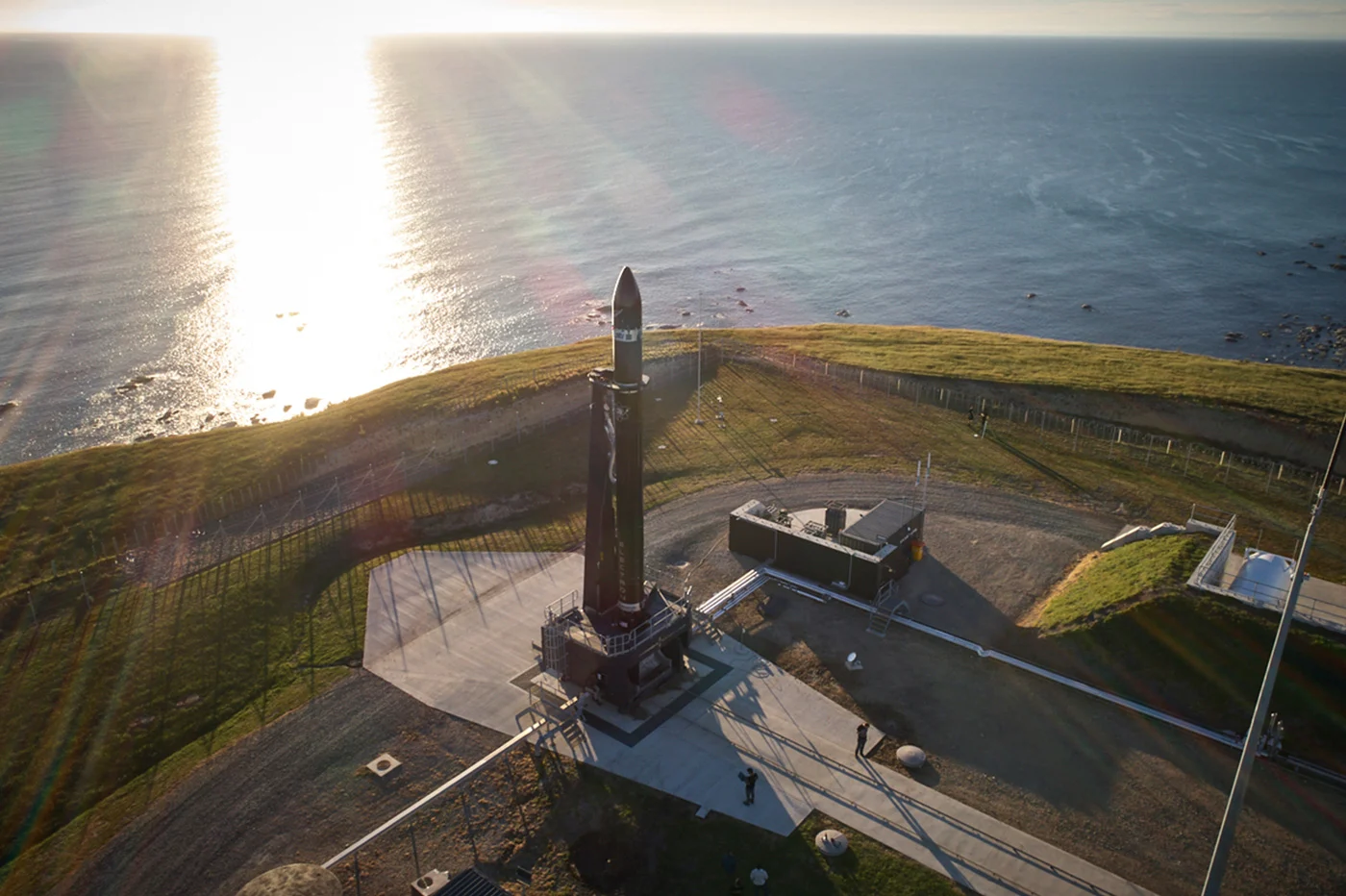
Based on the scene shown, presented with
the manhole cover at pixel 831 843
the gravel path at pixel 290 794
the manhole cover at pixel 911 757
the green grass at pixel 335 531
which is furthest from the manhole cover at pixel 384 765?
the manhole cover at pixel 911 757

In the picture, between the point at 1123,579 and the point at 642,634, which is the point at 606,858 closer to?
the point at 642,634

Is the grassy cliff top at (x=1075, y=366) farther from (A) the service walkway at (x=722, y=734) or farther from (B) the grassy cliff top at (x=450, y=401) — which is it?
(A) the service walkway at (x=722, y=734)

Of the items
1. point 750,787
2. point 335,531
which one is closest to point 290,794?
point 750,787

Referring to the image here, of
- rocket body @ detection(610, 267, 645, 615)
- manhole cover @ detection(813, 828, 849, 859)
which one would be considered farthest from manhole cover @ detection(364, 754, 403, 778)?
manhole cover @ detection(813, 828, 849, 859)

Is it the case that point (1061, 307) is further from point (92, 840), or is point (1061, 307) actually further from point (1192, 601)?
point (92, 840)

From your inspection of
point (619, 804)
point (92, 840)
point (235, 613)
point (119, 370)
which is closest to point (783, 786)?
point (619, 804)

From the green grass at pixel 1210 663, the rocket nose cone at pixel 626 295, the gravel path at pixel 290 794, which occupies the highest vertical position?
the rocket nose cone at pixel 626 295
